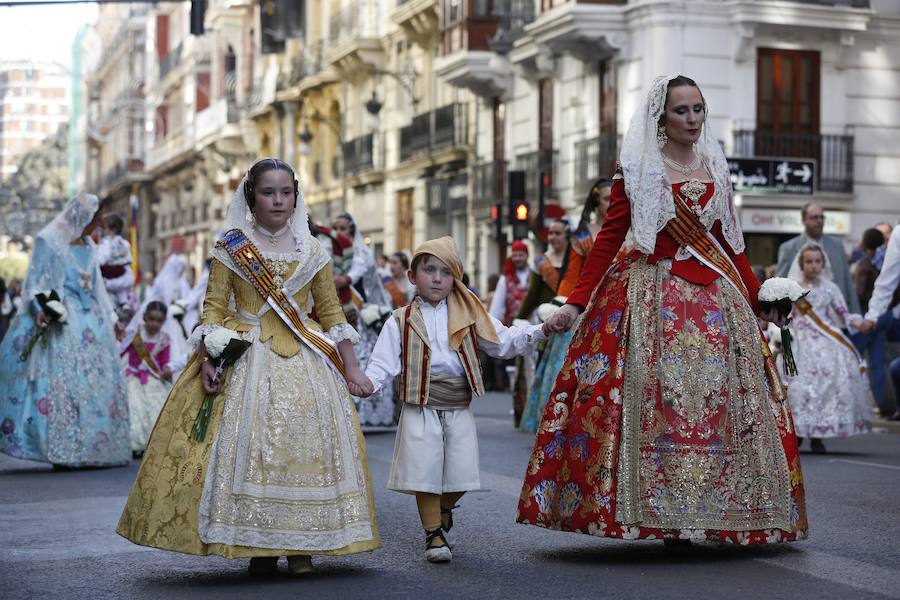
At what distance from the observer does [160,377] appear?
14.8 metres

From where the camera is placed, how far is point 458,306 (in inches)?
315

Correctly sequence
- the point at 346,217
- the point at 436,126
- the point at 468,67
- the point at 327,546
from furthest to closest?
the point at 436,126
the point at 468,67
the point at 346,217
the point at 327,546

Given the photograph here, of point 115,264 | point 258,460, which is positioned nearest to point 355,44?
point 115,264

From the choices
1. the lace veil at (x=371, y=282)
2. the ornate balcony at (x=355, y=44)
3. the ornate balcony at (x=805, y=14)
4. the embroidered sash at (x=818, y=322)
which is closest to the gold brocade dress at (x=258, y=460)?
the embroidered sash at (x=818, y=322)

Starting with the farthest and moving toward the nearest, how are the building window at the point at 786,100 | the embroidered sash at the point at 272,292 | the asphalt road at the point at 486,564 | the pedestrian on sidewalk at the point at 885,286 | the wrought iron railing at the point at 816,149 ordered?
the building window at the point at 786,100 → the wrought iron railing at the point at 816,149 → the pedestrian on sidewalk at the point at 885,286 → the embroidered sash at the point at 272,292 → the asphalt road at the point at 486,564

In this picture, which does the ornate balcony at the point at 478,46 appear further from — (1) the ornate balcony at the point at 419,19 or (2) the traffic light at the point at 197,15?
(2) the traffic light at the point at 197,15

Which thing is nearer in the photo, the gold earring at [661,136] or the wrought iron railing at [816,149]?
the gold earring at [661,136]

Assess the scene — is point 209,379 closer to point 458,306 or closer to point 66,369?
point 458,306

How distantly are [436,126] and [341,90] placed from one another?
29.3ft

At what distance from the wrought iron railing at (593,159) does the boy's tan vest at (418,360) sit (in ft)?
76.0

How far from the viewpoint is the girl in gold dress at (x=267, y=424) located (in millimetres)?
7082

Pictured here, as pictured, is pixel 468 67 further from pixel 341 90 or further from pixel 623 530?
pixel 623 530

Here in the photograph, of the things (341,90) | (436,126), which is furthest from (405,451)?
(341,90)

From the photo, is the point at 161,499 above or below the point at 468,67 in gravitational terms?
below
